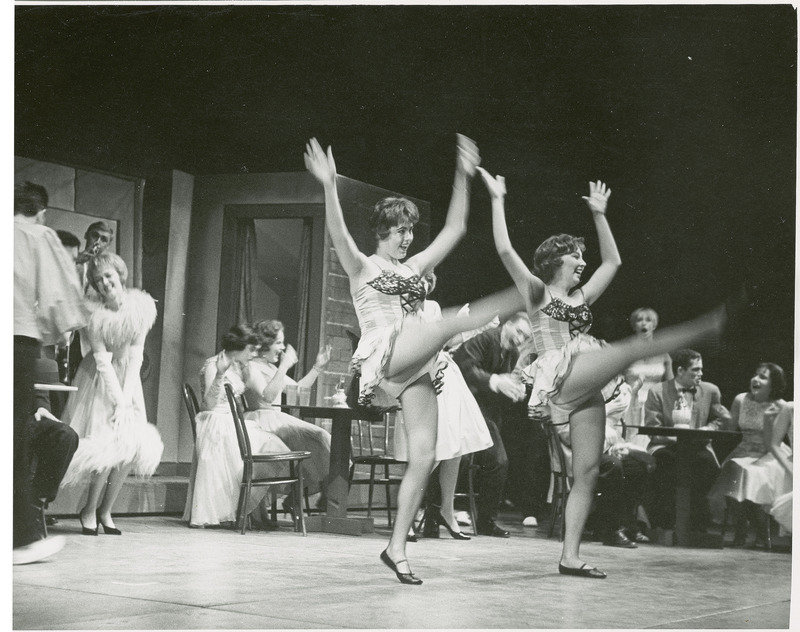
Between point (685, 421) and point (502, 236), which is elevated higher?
point (502, 236)

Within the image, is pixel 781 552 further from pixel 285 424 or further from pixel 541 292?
pixel 285 424

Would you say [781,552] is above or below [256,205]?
below

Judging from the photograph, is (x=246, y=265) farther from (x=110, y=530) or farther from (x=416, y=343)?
(x=416, y=343)

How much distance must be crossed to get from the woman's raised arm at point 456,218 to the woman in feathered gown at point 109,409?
78.9 inches

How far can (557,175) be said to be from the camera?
Result: 532cm

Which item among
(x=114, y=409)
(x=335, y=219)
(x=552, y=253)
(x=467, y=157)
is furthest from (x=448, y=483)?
(x=335, y=219)

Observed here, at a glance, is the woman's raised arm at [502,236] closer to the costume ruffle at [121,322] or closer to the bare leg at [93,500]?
the costume ruffle at [121,322]

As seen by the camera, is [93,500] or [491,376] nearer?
[93,500]

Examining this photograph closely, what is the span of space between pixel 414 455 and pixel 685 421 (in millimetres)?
2659

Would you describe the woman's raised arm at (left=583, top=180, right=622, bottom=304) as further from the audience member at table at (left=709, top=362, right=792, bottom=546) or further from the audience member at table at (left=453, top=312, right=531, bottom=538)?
the audience member at table at (left=453, top=312, right=531, bottom=538)

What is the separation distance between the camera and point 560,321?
14.9 feet

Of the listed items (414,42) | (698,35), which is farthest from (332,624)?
(698,35)

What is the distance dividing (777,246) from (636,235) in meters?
1.46

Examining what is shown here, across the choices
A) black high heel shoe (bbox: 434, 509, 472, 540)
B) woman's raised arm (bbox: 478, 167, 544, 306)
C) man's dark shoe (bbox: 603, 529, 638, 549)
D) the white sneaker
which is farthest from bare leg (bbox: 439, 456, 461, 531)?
the white sneaker
